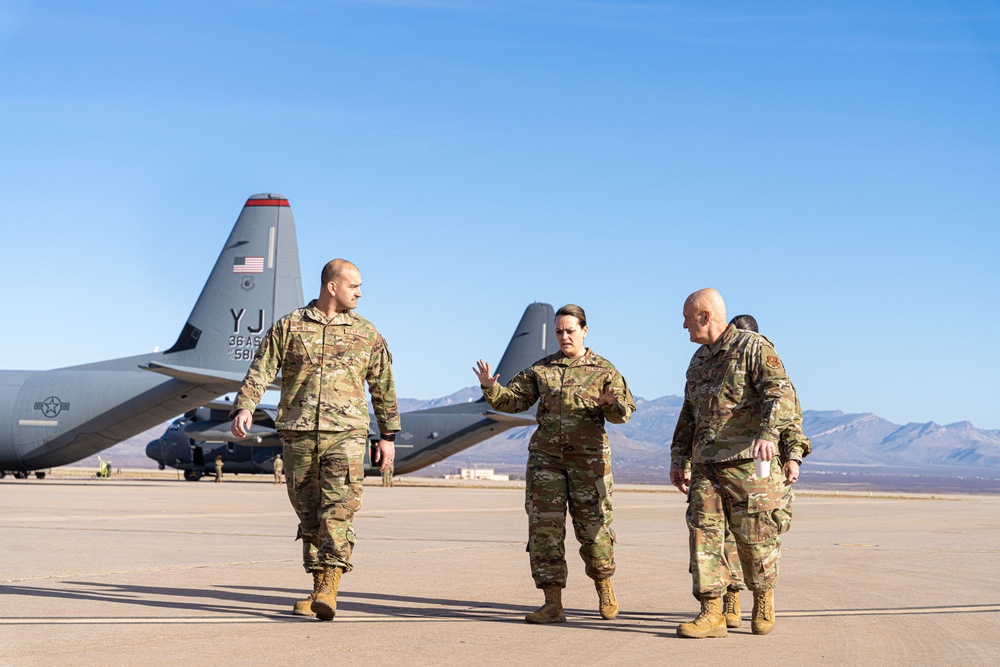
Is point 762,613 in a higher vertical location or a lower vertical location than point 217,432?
lower

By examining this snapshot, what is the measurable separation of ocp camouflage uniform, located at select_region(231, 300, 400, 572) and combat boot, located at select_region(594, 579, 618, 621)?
1.68m

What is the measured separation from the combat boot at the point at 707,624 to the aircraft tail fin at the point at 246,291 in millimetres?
24983

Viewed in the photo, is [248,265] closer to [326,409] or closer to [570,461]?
[326,409]

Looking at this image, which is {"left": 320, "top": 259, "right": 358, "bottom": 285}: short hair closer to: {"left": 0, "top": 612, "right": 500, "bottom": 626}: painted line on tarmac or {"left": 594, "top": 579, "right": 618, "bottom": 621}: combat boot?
{"left": 0, "top": 612, "right": 500, "bottom": 626}: painted line on tarmac

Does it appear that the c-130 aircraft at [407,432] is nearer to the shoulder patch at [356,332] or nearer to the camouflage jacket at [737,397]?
the shoulder patch at [356,332]

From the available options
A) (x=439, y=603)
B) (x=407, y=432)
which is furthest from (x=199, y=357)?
(x=439, y=603)

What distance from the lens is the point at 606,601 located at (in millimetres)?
7406

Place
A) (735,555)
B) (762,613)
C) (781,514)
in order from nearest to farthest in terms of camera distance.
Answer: (762,613) < (781,514) < (735,555)

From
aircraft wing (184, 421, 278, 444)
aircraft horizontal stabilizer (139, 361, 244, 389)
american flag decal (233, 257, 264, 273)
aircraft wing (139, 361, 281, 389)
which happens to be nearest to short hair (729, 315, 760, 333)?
aircraft wing (139, 361, 281, 389)

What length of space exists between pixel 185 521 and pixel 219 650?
11.8 meters

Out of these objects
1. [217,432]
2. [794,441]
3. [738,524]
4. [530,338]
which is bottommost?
[738,524]

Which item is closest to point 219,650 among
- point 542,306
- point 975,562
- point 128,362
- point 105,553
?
point 105,553

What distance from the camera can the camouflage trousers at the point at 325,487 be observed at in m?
7.23

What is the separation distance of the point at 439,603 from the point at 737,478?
241 centimetres
